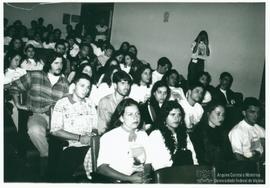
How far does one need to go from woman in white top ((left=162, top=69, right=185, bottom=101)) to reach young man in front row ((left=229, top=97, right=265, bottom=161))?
55 cm

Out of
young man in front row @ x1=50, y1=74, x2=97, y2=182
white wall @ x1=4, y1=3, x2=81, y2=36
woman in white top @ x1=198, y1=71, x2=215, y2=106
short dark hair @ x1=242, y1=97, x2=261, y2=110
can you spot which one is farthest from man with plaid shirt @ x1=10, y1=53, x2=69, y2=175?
short dark hair @ x1=242, y1=97, x2=261, y2=110

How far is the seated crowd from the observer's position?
2369 millimetres

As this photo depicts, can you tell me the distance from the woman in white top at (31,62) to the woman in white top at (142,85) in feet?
2.72

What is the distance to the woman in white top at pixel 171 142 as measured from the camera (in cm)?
241

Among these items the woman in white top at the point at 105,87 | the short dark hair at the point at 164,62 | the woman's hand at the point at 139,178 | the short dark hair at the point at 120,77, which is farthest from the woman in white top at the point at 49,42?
the woman's hand at the point at 139,178

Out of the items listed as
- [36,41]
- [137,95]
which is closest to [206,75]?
[137,95]

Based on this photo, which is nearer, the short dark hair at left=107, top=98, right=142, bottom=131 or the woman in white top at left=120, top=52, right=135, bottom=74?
the short dark hair at left=107, top=98, right=142, bottom=131

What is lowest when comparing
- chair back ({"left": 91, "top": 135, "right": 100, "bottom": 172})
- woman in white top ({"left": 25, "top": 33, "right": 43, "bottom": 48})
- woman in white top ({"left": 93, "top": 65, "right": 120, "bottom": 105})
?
chair back ({"left": 91, "top": 135, "right": 100, "bottom": 172})

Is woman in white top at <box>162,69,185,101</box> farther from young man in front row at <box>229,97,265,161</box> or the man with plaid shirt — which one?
the man with plaid shirt

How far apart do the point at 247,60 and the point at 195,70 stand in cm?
48

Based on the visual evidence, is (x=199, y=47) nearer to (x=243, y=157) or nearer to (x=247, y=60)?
(x=247, y=60)

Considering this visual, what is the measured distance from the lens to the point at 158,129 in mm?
2475

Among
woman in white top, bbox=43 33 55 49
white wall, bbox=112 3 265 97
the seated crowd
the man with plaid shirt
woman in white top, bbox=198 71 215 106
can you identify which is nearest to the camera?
the seated crowd

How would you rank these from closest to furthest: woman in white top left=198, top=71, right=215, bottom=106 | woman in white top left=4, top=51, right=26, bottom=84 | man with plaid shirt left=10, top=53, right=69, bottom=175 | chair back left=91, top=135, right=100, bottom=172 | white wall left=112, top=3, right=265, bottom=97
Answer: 1. chair back left=91, top=135, right=100, bottom=172
2. man with plaid shirt left=10, top=53, right=69, bottom=175
3. woman in white top left=4, top=51, right=26, bottom=84
4. white wall left=112, top=3, right=265, bottom=97
5. woman in white top left=198, top=71, right=215, bottom=106
